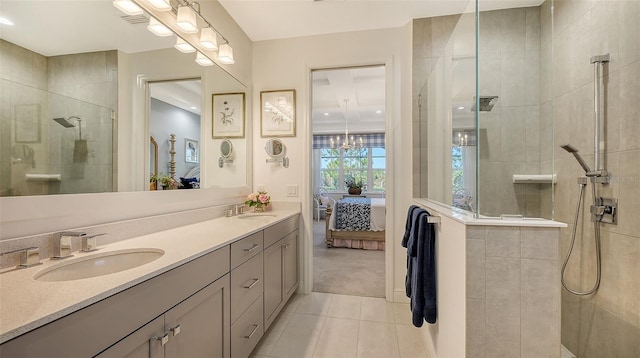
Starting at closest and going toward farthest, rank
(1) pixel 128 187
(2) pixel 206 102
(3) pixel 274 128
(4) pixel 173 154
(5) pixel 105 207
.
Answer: (5) pixel 105 207 < (1) pixel 128 187 < (4) pixel 173 154 < (2) pixel 206 102 < (3) pixel 274 128

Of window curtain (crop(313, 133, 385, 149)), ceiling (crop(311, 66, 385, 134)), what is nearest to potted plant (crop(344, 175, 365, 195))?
window curtain (crop(313, 133, 385, 149))

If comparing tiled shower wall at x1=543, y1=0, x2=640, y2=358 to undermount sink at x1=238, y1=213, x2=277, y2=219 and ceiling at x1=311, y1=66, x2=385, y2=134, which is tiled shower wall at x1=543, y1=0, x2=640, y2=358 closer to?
ceiling at x1=311, y1=66, x2=385, y2=134

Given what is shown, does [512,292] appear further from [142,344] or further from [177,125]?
[177,125]

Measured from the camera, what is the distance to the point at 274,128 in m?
2.63

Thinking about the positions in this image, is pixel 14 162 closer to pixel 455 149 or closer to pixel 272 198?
pixel 272 198

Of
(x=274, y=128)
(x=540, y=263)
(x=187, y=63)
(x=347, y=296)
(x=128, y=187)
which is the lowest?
(x=347, y=296)

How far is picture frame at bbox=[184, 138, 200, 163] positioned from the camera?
1.82 m

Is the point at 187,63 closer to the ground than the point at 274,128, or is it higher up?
higher up

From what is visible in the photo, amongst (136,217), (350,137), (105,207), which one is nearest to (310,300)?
(136,217)

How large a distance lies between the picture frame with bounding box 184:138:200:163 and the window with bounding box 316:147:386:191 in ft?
18.7

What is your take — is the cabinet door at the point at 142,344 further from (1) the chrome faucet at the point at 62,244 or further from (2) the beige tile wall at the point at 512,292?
(2) the beige tile wall at the point at 512,292

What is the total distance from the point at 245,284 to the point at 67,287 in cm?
87

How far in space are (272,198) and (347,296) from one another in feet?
4.02

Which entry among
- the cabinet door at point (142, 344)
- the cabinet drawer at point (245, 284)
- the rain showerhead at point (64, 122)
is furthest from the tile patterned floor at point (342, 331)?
the rain showerhead at point (64, 122)
